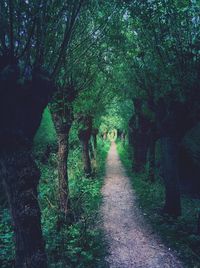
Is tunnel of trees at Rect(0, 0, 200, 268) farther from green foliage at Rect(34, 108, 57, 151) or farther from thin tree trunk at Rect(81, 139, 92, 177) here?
thin tree trunk at Rect(81, 139, 92, 177)

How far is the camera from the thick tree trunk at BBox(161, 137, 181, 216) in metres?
10.1

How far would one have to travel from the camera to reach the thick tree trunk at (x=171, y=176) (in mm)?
10133

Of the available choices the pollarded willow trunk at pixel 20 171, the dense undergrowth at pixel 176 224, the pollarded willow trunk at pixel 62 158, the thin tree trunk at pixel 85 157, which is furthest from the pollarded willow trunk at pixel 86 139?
the pollarded willow trunk at pixel 20 171

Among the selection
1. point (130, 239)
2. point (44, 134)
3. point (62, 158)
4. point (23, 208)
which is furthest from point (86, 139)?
point (23, 208)

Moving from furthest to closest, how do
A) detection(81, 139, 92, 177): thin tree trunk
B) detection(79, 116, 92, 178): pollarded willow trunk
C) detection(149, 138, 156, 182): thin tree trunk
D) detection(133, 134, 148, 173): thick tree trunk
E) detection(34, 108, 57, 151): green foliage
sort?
detection(133, 134, 148, 173): thick tree trunk < detection(81, 139, 92, 177): thin tree trunk < detection(79, 116, 92, 178): pollarded willow trunk < detection(34, 108, 57, 151): green foliage < detection(149, 138, 156, 182): thin tree trunk

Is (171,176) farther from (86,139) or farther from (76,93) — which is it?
(86,139)

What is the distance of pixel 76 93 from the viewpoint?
962 centimetres

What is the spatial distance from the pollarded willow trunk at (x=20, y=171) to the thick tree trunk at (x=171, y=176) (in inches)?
246

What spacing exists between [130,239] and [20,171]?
17.2 feet

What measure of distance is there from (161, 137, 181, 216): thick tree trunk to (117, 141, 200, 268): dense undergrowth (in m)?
0.38

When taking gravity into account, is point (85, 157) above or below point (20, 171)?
below

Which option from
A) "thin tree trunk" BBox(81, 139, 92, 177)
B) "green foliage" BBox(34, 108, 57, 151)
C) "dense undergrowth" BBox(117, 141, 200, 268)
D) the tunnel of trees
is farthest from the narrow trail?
"green foliage" BBox(34, 108, 57, 151)

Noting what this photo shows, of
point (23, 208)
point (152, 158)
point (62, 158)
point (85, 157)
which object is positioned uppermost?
point (62, 158)

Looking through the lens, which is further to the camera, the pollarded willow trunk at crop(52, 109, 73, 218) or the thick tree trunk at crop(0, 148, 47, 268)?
the pollarded willow trunk at crop(52, 109, 73, 218)
